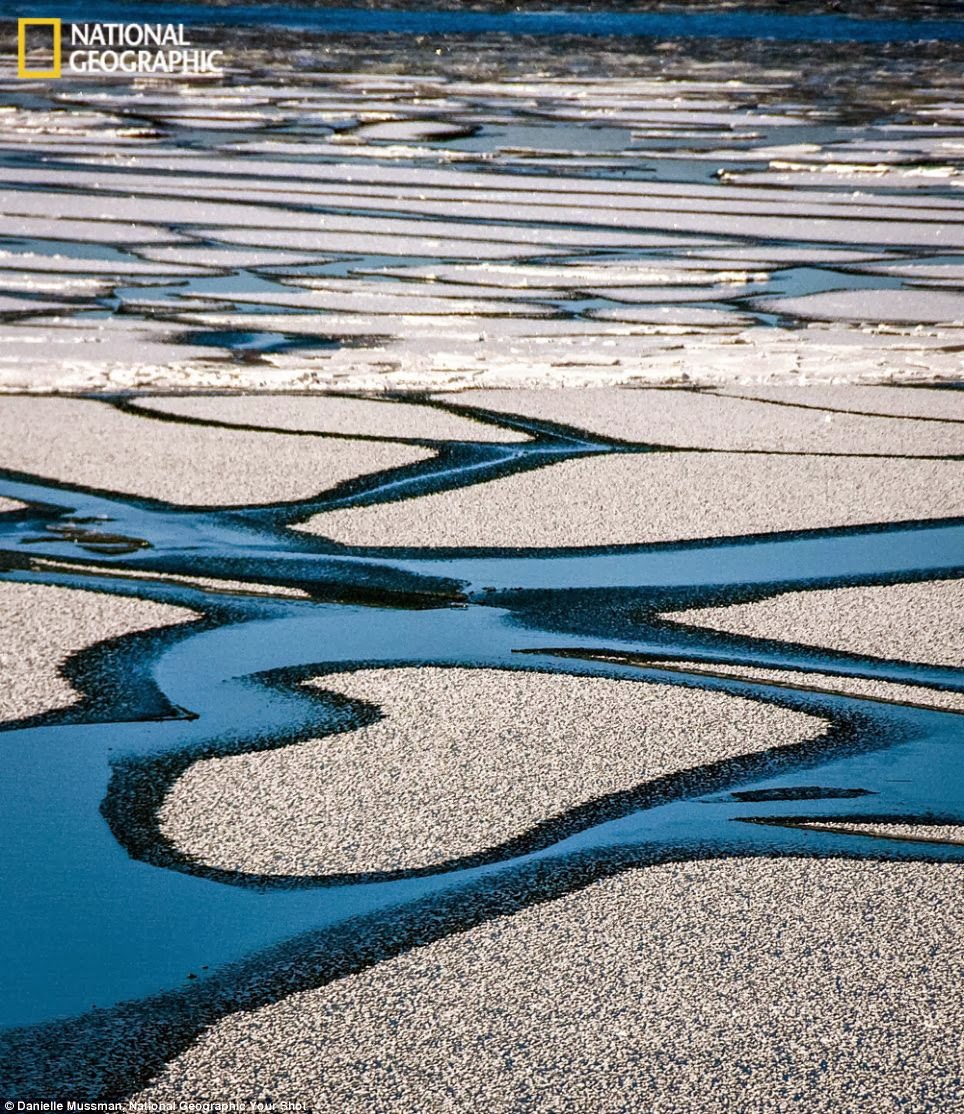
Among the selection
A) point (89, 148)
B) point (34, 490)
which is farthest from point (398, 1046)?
point (89, 148)

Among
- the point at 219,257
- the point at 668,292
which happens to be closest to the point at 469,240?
the point at 219,257

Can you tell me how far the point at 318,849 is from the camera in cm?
168

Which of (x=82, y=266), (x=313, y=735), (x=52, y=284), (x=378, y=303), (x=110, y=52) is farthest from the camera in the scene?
(x=110, y=52)

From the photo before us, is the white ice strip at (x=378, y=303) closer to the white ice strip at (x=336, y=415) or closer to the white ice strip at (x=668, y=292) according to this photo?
the white ice strip at (x=668, y=292)

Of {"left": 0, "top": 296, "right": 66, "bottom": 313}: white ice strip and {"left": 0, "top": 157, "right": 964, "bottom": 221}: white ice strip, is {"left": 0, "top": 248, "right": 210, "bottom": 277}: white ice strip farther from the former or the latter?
{"left": 0, "top": 157, "right": 964, "bottom": 221}: white ice strip

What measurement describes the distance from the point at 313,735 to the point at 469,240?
4187mm

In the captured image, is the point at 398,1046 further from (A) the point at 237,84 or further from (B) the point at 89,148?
(A) the point at 237,84

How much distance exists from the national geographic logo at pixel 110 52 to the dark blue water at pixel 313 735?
1206 centimetres

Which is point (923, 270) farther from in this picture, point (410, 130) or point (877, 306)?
point (410, 130)

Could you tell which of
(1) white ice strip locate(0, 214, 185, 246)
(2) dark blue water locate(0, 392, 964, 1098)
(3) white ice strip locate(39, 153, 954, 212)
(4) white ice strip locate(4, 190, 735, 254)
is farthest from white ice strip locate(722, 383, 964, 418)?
(3) white ice strip locate(39, 153, 954, 212)

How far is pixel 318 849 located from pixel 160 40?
60.9 feet

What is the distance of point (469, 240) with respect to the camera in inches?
233

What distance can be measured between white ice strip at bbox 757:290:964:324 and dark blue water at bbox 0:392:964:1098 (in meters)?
1.92

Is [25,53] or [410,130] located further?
[25,53]
